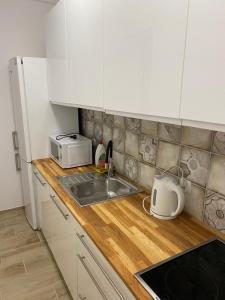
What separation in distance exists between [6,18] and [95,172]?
1992mm

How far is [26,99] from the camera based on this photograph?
7.20ft

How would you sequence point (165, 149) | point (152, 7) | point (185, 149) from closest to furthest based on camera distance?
point (152, 7)
point (185, 149)
point (165, 149)

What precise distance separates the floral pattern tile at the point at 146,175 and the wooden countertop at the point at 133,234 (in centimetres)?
14

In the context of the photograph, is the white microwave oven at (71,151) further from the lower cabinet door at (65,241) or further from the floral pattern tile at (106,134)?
the lower cabinet door at (65,241)

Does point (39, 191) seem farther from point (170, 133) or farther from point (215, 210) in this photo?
point (215, 210)

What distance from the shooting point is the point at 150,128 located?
153cm

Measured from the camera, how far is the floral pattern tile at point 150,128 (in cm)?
149

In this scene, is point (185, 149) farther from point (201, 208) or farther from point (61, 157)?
point (61, 157)

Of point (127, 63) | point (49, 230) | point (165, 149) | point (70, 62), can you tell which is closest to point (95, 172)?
point (49, 230)

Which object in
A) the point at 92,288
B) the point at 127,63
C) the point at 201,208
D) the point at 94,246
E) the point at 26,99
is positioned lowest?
the point at 92,288

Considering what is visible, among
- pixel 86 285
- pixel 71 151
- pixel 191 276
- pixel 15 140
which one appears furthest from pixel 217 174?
pixel 15 140

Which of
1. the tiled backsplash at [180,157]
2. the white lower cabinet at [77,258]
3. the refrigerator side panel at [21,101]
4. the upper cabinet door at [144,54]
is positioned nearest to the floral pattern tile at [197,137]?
the tiled backsplash at [180,157]

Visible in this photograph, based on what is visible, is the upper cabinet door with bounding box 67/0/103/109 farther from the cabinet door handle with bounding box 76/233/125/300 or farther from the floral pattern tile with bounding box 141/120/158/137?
the cabinet door handle with bounding box 76/233/125/300

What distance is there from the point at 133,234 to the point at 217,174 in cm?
52
